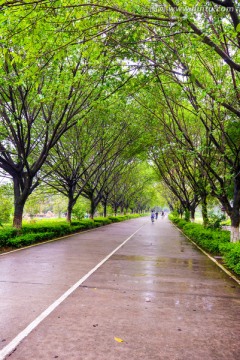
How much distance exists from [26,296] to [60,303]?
2.80 ft

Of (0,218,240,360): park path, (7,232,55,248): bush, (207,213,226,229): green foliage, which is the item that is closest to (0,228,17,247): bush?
(7,232,55,248): bush

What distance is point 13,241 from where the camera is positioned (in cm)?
1409

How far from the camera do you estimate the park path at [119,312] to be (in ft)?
14.1

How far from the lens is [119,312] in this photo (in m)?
5.89

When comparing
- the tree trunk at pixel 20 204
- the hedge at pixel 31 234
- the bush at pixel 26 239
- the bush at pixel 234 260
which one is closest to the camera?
the bush at pixel 234 260

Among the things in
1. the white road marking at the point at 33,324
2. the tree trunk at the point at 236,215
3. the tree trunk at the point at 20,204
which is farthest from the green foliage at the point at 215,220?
the white road marking at the point at 33,324

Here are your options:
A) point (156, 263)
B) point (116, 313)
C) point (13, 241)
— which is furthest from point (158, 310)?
point (13, 241)

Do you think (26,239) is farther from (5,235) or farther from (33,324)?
(33,324)

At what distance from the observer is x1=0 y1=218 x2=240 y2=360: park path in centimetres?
430

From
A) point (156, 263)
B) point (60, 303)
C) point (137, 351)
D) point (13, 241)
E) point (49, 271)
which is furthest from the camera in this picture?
point (13, 241)

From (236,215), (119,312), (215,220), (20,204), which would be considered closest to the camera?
(119,312)

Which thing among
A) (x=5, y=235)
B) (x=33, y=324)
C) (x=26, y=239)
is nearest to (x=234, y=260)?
(x=33, y=324)

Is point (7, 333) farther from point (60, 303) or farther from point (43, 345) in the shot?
point (60, 303)

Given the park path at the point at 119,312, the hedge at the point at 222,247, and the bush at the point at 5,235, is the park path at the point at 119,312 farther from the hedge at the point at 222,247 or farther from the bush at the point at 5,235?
the bush at the point at 5,235
